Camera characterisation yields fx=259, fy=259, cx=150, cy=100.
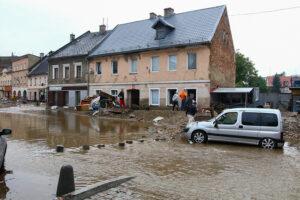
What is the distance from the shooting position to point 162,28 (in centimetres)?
2530

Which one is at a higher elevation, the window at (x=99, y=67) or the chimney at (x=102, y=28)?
the chimney at (x=102, y=28)

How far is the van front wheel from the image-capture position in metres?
9.84

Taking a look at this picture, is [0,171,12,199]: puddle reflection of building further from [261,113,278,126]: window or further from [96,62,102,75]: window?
[96,62,102,75]: window

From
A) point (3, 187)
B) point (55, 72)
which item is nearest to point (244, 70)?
point (55, 72)

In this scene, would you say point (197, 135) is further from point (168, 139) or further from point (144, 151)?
point (144, 151)

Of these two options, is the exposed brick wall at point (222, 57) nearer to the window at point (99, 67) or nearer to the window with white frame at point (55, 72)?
the window at point (99, 67)

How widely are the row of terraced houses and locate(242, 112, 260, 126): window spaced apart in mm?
11106

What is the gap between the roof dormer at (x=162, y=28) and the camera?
82.1 feet

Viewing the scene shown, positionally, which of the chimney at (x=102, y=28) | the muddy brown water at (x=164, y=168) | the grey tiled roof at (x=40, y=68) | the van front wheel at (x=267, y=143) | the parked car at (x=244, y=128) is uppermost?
the chimney at (x=102, y=28)

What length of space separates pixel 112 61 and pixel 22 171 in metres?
22.2

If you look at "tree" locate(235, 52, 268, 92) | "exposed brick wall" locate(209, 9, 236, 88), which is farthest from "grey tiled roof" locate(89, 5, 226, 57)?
"tree" locate(235, 52, 268, 92)

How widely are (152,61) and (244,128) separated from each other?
15.9 meters

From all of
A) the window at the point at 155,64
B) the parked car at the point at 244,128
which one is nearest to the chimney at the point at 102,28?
the window at the point at 155,64

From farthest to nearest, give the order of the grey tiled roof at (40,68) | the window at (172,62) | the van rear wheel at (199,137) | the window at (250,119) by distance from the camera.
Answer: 1. the grey tiled roof at (40,68)
2. the window at (172,62)
3. the van rear wheel at (199,137)
4. the window at (250,119)
